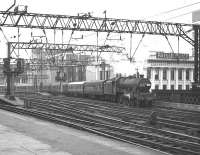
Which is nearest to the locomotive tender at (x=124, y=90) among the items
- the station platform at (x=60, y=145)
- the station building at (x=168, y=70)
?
the station platform at (x=60, y=145)

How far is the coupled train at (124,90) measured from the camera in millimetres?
33766

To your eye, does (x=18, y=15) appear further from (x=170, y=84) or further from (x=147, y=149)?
(x=170, y=84)

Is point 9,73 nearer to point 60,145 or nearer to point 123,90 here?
point 123,90

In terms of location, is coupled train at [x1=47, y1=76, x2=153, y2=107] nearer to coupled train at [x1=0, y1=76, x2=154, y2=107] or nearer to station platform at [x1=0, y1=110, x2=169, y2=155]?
coupled train at [x1=0, y1=76, x2=154, y2=107]

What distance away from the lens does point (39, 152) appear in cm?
1220

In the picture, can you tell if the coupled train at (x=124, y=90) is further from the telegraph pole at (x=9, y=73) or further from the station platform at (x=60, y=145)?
the station platform at (x=60, y=145)

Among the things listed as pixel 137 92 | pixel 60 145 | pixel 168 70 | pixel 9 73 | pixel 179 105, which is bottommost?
pixel 179 105

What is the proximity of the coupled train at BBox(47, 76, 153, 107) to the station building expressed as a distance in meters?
33.4

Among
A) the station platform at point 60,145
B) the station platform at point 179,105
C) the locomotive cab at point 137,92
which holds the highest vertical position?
the locomotive cab at point 137,92

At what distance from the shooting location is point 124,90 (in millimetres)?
36156

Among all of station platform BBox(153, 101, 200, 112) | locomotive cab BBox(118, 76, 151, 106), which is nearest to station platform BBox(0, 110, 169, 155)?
station platform BBox(153, 101, 200, 112)

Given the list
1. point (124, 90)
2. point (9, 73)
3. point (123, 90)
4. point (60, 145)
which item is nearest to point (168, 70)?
point (123, 90)

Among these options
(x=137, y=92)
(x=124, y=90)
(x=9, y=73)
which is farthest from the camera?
(x=9, y=73)

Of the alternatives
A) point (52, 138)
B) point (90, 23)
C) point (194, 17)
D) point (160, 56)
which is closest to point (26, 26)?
point (90, 23)
